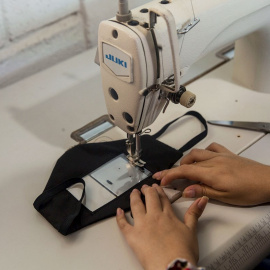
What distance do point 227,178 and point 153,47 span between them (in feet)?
1.10

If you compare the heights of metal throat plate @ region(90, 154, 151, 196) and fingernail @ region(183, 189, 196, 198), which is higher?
fingernail @ region(183, 189, 196, 198)

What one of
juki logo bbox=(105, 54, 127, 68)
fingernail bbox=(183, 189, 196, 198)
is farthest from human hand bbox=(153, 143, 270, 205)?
juki logo bbox=(105, 54, 127, 68)

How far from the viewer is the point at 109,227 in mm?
1001

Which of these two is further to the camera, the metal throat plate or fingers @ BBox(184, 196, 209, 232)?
the metal throat plate

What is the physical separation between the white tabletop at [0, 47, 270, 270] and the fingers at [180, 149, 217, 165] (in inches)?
4.6

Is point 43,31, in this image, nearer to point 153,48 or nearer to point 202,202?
point 153,48

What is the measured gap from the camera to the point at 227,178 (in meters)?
1.00

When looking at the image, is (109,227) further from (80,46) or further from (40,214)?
(80,46)

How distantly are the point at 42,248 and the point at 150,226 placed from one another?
0.24 metres

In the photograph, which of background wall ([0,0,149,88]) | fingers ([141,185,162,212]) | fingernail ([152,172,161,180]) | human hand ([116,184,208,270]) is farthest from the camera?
background wall ([0,0,149,88])

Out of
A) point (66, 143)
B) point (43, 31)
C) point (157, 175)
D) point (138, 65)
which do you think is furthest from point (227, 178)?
point (43, 31)

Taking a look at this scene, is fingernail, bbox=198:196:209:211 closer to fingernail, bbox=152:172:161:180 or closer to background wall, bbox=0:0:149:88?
fingernail, bbox=152:172:161:180

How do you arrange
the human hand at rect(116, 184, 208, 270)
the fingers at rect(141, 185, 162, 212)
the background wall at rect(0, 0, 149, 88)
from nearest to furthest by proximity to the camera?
the human hand at rect(116, 184, 208, 270) → the fingers at rect(141, 185, 162, 212) → the background wall at rect(0, 0, 149, 88)

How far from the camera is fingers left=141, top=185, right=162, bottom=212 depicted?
0.97 metres
